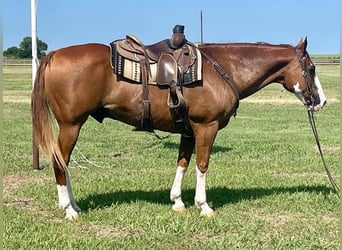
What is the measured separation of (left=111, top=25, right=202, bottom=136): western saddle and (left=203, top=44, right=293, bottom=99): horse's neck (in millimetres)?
461

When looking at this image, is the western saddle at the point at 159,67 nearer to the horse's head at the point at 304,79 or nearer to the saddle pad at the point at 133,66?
the saddle pad at the point at 133,66

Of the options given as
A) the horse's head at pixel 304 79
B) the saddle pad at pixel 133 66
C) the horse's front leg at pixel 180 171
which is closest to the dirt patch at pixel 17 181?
the horse's front leg at pixel 180 171

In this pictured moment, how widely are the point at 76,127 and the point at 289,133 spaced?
9.76 metres

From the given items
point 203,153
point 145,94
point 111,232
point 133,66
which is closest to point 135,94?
point 145,94

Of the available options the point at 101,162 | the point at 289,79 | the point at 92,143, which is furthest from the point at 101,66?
the point at 92,143

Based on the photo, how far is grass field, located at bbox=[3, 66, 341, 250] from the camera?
4.82 metres

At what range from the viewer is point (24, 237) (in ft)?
15.8

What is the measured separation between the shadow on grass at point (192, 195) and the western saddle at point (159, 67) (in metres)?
1.15

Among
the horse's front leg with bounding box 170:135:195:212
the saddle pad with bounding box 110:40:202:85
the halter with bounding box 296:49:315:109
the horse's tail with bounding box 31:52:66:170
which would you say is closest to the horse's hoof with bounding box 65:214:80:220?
the horse's tail with bounding box 31:52:66:170

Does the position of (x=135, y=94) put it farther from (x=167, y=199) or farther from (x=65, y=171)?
(x=167, y=199)

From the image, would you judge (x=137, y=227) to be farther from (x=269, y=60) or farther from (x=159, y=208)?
(x=269, y=60)

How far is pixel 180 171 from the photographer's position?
6.04m

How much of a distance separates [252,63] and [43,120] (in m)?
2.53

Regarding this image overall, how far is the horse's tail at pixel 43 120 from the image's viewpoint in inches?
210
